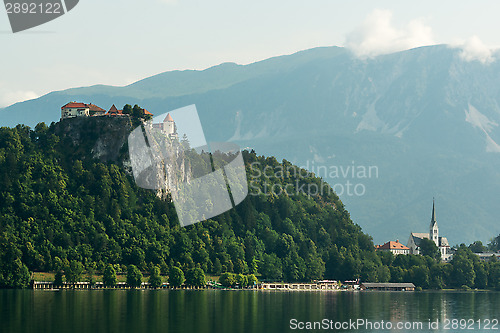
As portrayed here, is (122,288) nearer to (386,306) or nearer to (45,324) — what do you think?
(386,306)

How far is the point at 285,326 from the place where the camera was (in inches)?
3819

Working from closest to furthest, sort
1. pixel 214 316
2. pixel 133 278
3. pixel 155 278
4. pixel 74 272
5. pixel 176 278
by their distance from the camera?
pixel 214 316, pixel 74 272, pixel 133 278, pixel 155 278, pixel 176 278

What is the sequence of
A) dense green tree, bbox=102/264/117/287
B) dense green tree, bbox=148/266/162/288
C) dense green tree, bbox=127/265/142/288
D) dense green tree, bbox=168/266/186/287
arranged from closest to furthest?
dense green tree, bbox=102/264/117/287, dense green tree, bbox=127/265/142/288, dense green tree, bbox=148/266/162/288, dense green tree, bbox=168/266/186/287

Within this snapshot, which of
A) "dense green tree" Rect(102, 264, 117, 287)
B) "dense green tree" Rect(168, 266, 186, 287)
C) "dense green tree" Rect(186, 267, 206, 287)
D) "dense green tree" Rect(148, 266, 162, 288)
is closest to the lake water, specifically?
"dense green tree" Rect(102, 264, 117, 287)

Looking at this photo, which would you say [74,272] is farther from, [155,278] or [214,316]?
[214,316]

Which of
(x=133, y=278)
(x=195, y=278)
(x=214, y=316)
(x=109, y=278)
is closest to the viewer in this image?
(x=214, y=316)

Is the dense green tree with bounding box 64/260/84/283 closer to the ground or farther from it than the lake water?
farther from it

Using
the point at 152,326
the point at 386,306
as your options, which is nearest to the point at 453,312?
the point at 386,306

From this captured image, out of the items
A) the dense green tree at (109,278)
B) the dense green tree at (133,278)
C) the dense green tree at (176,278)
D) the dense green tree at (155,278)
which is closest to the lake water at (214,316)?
the dense green tree at (109,278)

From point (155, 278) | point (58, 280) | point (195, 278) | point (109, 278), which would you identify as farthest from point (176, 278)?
point (58, 280)

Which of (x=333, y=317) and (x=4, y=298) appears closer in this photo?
(x=333, y=317)

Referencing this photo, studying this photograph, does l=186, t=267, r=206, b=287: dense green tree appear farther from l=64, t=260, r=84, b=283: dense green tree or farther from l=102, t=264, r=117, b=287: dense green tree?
l=64, t=260, r=84, b=283: dense green tree

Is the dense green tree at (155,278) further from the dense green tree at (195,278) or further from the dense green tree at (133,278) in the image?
the dense green tree at (195,278)

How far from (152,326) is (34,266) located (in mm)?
96958
